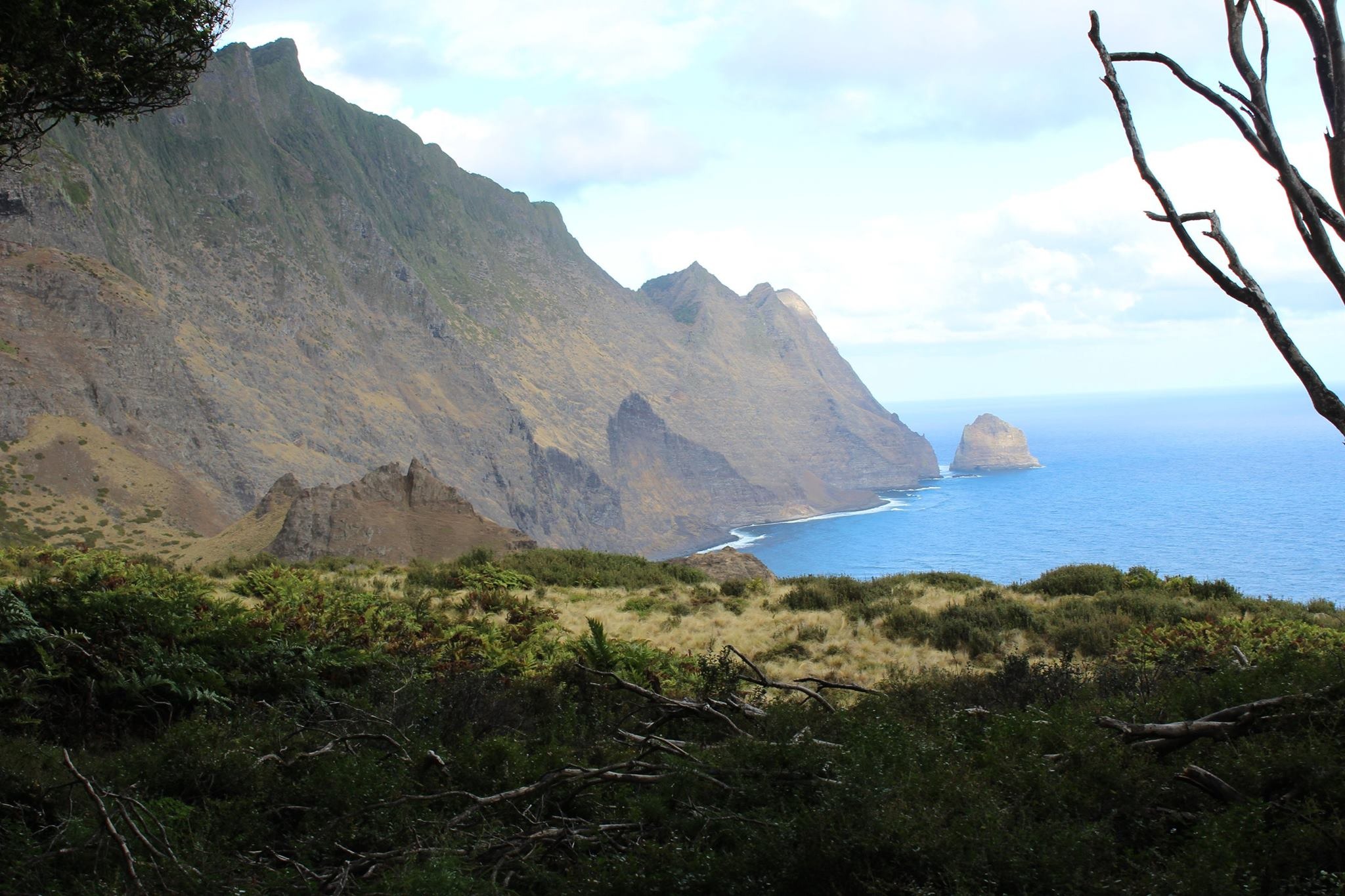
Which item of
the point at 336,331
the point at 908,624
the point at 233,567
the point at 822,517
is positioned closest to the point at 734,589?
the point at 908,624

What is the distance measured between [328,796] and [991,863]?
409 cm

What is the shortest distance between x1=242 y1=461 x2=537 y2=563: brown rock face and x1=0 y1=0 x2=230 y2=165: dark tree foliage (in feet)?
73.1

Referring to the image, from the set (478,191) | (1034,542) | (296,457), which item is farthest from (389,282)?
(1034,542)

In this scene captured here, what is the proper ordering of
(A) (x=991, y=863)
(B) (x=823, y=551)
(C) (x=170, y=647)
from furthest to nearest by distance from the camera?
(B) (x=823, y=551) < (C) (x=170, y=647) < (A) (x=991, y=863)

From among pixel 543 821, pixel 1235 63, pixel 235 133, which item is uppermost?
pixel 235 133

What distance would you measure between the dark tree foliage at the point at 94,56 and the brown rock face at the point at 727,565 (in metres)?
15.7

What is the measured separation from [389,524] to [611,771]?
30255 millimetres

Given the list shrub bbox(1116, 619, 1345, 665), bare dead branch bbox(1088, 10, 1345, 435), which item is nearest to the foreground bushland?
shrub bbox(1116, 619, 1345, 665)

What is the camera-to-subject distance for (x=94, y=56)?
924 centimetres

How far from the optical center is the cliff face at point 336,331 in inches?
2603

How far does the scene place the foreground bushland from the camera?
12.7 feet

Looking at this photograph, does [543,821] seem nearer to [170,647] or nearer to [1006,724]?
[1006,724]

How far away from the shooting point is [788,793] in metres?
4.78

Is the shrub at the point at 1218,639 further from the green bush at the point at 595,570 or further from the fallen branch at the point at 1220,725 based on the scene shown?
the green bush at the point at 595,570
